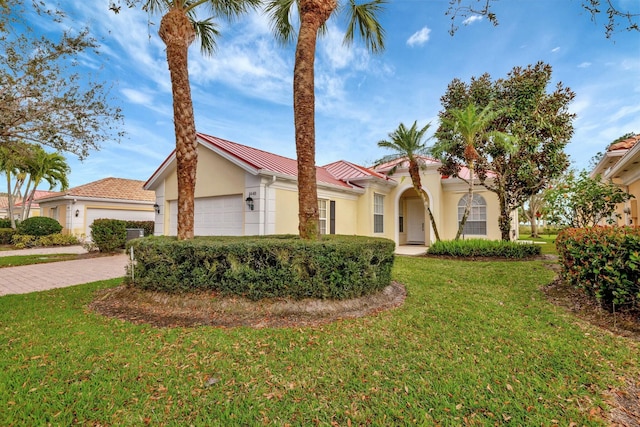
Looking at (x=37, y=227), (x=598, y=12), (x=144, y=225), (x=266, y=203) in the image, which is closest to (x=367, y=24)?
(x=598, y=12)

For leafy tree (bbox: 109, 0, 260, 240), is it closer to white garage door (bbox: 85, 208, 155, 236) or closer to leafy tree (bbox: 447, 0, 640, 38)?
leafy tree (bbox: 447, 0, 640, 38)

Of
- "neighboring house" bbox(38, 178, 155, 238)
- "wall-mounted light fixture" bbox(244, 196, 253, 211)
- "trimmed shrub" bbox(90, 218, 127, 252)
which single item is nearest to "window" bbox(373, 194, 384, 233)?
"wall-mounted light fixture" bbox(244, 196, 253, 211)

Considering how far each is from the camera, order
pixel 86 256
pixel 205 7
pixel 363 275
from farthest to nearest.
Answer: pixel 86 256, pixel 205 7, pixel 363 275

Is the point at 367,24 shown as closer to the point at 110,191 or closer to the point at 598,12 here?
the point at 598,12

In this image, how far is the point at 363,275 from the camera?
5.62 metres

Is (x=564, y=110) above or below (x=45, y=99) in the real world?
above

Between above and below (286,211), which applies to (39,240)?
below

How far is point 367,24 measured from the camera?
877 centimetres

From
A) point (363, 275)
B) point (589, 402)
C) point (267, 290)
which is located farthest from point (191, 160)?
point (589, 402)

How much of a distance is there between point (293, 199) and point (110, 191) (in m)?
17.8

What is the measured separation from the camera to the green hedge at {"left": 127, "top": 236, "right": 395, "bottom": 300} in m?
5.18

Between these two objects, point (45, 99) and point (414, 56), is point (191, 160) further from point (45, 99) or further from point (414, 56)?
point (414, 56)

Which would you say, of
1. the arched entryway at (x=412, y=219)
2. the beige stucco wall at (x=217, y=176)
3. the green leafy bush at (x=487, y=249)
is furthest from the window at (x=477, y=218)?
the beige stucco wall at (x=217, y=176)

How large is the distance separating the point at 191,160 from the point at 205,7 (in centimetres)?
488
